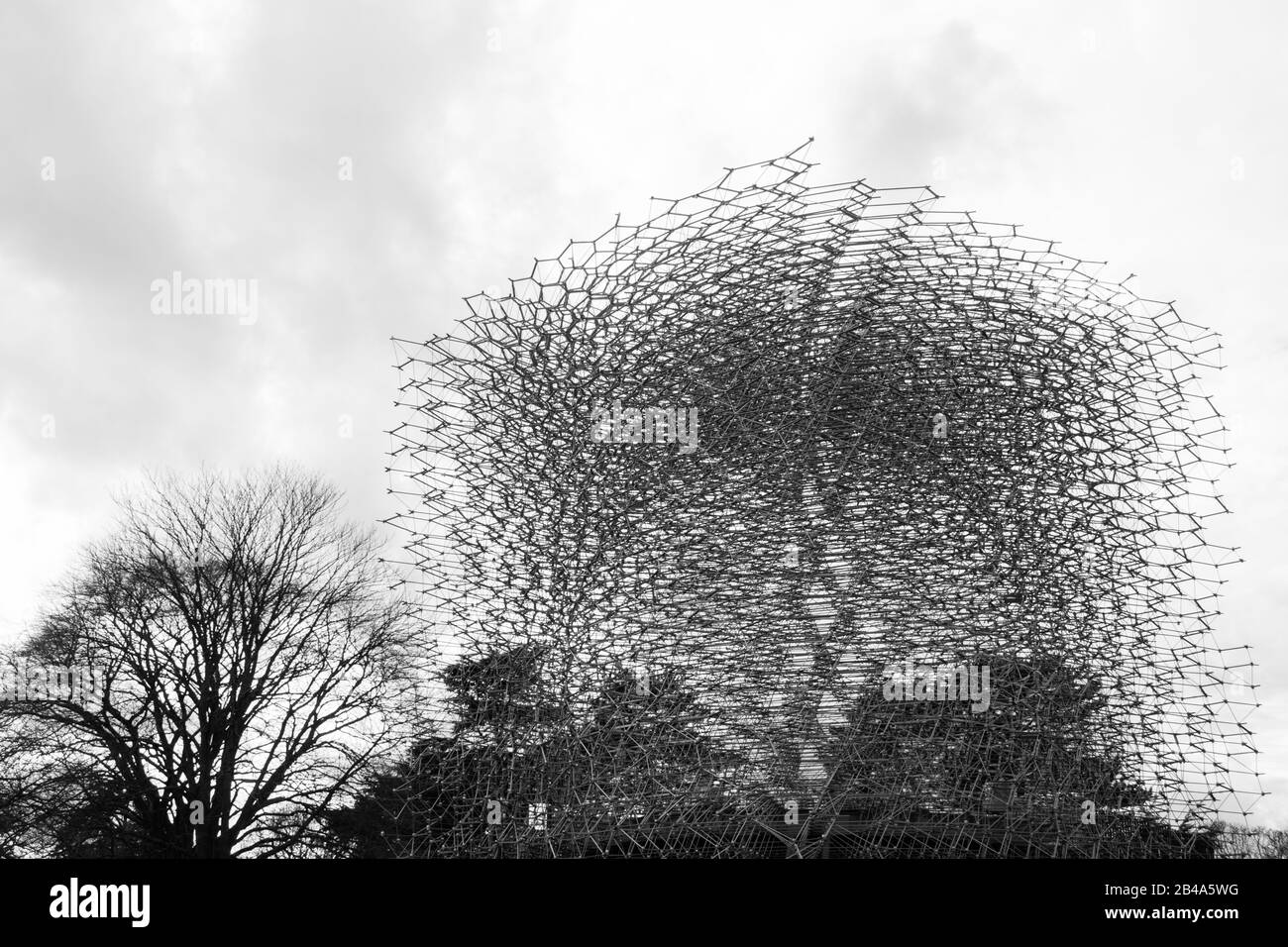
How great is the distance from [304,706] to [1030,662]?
15.8 m

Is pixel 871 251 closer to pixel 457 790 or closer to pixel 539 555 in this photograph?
pixel 539 555

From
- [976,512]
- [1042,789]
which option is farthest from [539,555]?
[1042,789]

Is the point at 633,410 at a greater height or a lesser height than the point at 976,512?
greater

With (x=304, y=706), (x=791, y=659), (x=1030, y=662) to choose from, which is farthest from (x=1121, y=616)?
(x=304, y=706)

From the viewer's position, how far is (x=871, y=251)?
18203 millimetres

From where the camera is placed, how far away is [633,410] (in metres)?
19.5

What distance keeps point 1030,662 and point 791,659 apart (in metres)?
3.87

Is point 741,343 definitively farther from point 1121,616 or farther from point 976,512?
point 1121,616

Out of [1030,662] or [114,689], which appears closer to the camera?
[1030,662]
